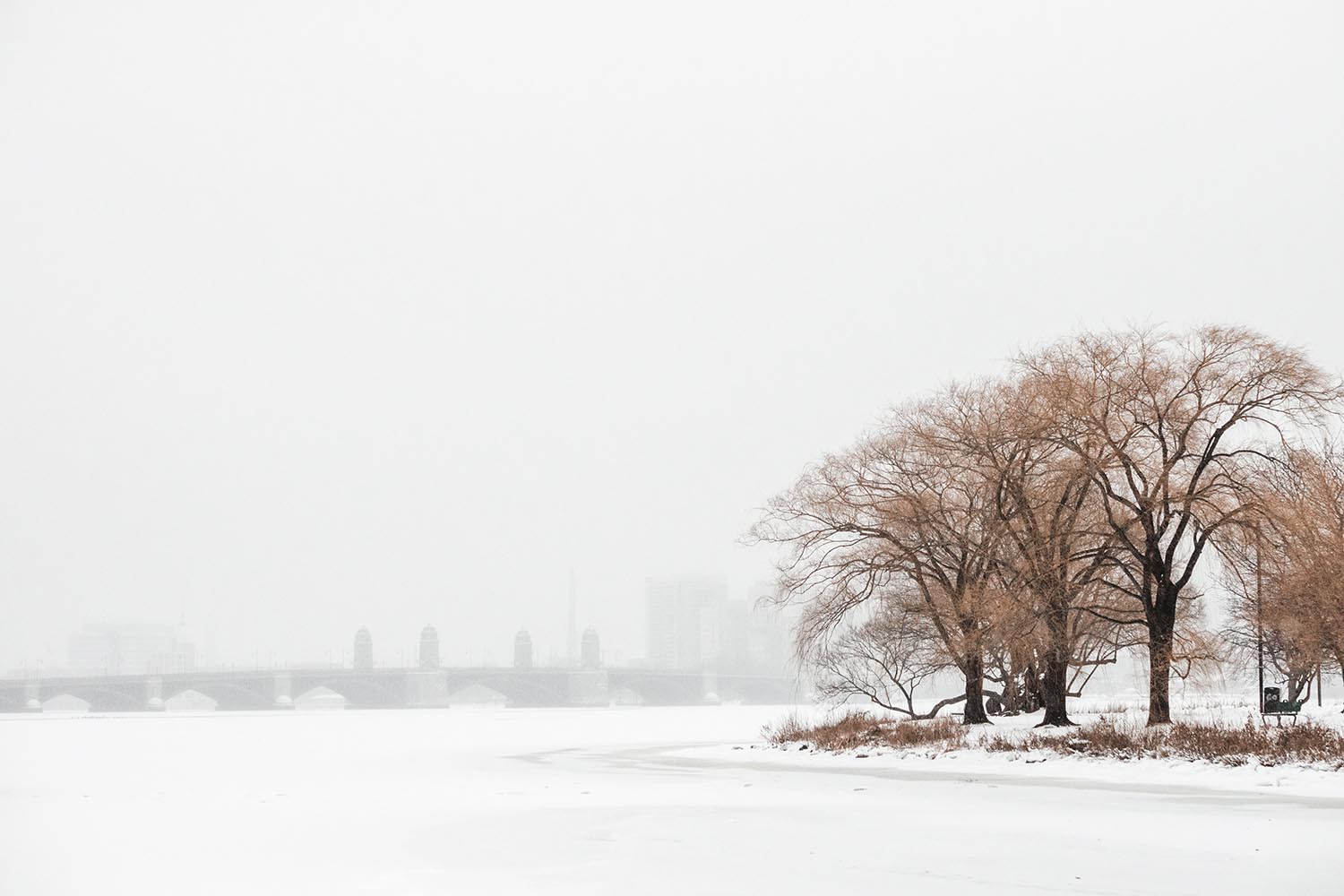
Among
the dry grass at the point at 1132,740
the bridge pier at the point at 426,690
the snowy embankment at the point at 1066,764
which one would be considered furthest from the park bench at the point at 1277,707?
the bridge pier at the point at 426,690

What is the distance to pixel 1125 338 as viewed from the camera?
110 feet

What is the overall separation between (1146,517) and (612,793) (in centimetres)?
1552

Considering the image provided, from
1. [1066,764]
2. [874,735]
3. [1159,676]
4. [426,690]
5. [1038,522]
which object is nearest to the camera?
[1066,764]

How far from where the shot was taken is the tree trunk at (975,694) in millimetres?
37406

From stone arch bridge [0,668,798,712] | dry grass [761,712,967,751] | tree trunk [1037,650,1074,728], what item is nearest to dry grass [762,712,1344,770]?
dry grass [761,712,967,751]

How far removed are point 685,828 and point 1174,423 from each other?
19458mm

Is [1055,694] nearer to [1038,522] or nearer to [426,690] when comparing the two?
[1038,522]

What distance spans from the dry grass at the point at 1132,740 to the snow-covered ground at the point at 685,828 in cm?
85

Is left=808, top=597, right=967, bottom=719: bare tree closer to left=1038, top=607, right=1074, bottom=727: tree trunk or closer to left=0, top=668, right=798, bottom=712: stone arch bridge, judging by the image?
left=1038, top=607, right=1074, bottom=727: tree trunk

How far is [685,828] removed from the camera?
738 inches

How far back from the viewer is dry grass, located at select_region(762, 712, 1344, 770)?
1019 inches

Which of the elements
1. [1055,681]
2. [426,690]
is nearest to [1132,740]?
[1055,681]

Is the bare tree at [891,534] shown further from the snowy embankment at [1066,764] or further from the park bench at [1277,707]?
the park bench at [1277,707]

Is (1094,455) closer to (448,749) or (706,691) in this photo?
(448,749)
